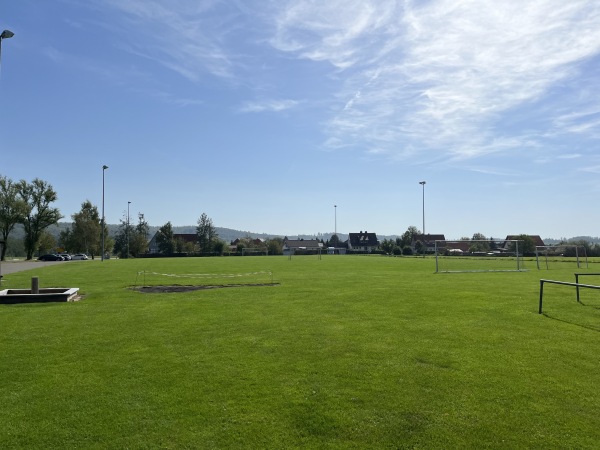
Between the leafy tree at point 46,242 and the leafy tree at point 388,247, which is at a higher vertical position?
the leafy tree at point 46,242

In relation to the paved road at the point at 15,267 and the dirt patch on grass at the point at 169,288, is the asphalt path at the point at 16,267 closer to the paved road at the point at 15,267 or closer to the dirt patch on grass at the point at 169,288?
the paved road at the point at 15,267

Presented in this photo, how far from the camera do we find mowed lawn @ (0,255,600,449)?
509cm

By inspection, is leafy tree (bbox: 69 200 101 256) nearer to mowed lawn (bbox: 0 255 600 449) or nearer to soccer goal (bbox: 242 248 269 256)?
soccer goal (bbox: 242 248 269 256)

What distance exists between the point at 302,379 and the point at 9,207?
88.5 meters

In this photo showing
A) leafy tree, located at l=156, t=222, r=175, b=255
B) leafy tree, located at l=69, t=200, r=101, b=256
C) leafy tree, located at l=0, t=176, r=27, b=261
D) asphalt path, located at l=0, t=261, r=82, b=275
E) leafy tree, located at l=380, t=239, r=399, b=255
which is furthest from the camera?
leafy tree, located at l=156, t=222, r=175, b=255

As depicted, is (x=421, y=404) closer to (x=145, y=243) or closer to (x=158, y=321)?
(x=158, y=321)

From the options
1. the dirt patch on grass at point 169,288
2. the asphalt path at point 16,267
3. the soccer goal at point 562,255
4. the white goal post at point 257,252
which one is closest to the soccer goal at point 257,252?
the white goal post at point 257,252

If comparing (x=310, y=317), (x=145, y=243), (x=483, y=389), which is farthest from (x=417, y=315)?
(x=145, y=243)

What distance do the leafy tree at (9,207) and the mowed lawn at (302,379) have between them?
258 ft

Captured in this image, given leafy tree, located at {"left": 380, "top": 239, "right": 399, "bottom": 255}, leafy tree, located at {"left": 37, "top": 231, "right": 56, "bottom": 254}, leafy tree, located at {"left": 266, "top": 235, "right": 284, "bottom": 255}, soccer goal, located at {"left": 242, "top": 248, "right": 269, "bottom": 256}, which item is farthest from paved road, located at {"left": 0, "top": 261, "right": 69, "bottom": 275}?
leafy tree, located at {"left": 380, "top": 239, "right": 399, "bottom": 255}

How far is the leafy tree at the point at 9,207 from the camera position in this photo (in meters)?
79.2

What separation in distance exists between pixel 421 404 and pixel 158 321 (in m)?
7.90

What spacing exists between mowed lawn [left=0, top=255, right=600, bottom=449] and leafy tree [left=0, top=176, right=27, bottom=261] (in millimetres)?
78491

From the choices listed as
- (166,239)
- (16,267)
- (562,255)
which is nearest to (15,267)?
(16,267)
